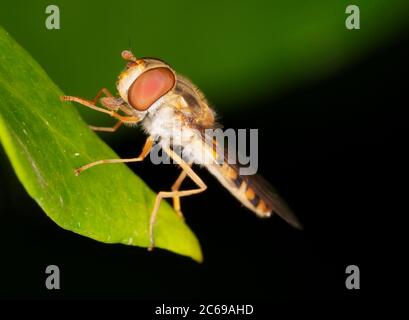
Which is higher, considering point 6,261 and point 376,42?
point 376,42

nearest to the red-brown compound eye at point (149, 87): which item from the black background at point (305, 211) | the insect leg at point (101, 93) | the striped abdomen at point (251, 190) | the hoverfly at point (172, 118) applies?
the hoverfly at point (172, 118)

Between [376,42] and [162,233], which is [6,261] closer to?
[162,233]

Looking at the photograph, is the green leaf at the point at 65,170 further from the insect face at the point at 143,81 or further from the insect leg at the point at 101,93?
the insect leg at the point at 101,93

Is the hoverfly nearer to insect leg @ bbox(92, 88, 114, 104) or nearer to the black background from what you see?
insect leg @ bbox(92, 88, 114, 104)

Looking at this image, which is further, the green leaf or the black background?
the black background

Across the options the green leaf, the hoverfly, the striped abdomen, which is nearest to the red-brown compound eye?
the hoverfly

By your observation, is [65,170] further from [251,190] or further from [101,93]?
[251,190]

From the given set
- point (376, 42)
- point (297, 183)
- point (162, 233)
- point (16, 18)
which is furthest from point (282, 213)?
point (16, 18)
